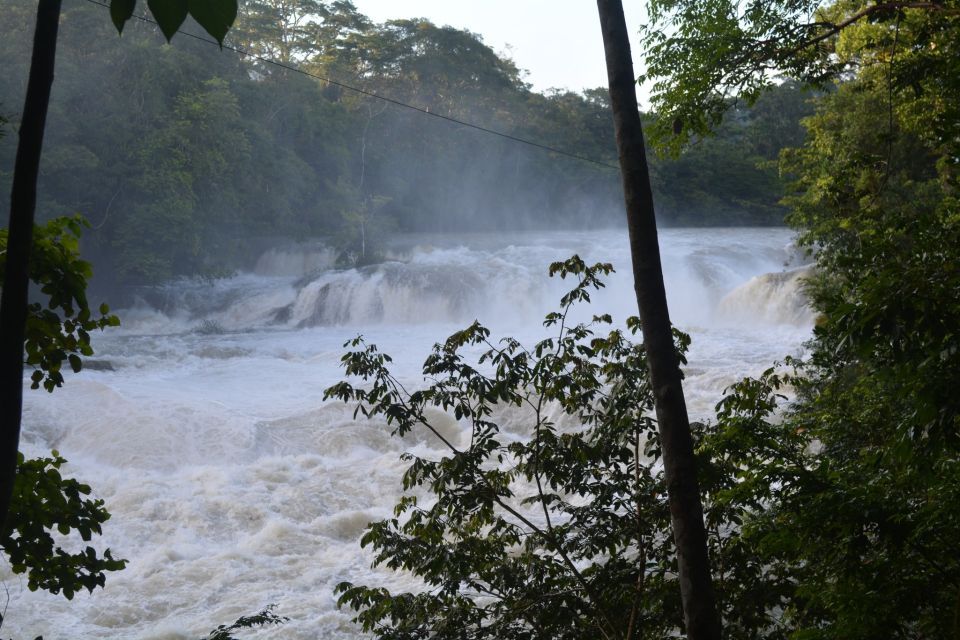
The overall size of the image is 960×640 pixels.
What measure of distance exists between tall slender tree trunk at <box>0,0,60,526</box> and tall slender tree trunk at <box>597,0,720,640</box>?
6.45 ft

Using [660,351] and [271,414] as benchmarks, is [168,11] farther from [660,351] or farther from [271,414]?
[271,414]

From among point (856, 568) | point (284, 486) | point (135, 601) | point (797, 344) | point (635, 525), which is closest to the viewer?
point (856, 568)

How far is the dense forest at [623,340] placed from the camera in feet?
7.79

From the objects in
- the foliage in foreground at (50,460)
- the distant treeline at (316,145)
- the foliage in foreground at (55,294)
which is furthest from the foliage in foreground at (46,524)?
the distant treeline at (316,145)

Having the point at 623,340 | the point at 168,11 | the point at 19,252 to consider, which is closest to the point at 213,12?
the point at 168,11

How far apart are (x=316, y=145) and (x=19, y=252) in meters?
28.6

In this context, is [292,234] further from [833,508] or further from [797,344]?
[833,508]

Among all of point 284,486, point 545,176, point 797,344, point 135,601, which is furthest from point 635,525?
point 545,176

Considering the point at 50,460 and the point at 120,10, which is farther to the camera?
the point at 50,460

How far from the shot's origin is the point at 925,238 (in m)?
2.41

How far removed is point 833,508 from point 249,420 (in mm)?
9039

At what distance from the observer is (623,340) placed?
4180 mm

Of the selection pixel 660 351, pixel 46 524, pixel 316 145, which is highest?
pixel 316 145

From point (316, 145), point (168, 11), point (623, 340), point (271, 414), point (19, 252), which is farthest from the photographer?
point (316, 145)
